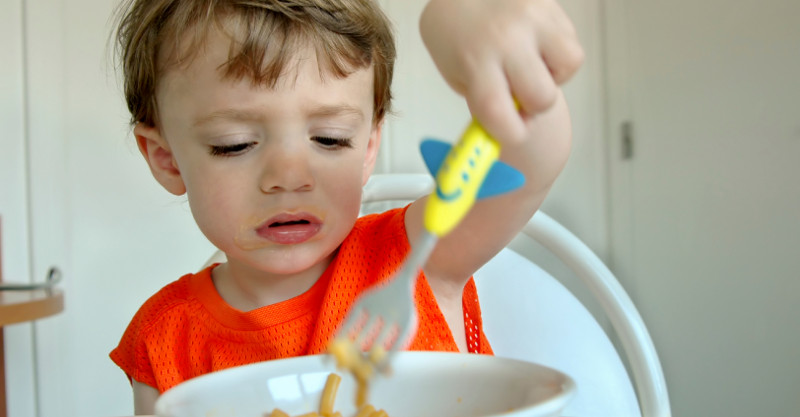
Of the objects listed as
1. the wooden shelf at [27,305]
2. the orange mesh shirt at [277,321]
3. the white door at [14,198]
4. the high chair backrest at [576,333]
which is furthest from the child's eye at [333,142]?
the white door at [14,198]

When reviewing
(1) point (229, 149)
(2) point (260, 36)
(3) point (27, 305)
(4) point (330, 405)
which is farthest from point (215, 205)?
(3) point (27, 305)

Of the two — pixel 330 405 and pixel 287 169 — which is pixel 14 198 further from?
pixel 330 405

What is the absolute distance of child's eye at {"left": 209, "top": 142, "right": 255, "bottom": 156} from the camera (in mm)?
625

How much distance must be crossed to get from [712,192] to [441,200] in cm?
112

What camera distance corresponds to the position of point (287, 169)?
590mm

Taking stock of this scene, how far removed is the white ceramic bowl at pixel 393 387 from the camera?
359 millimetres

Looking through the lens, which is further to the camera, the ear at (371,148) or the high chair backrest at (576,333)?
the high chair backrest at (576,333)

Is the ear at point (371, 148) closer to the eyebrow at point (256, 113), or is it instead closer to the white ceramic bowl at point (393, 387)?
the eyebrow at point (256, 113)

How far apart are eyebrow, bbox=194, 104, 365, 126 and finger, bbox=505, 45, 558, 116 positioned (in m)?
0.27

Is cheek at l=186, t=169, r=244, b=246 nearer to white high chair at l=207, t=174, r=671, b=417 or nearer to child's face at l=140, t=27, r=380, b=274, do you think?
child's face at l=140, t=27, r=380, b=274

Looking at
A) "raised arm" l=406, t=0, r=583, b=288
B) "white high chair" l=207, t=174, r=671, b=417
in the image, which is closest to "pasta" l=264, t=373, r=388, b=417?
"raised arm" l=406, t=0, r=583, b=288

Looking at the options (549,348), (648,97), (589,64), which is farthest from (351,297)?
(589,64)

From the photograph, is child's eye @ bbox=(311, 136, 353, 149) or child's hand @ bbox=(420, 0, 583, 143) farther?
child's eye @ bbox=(311, 136, 353, 149)

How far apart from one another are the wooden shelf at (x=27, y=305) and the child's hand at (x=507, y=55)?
785 millimetres
